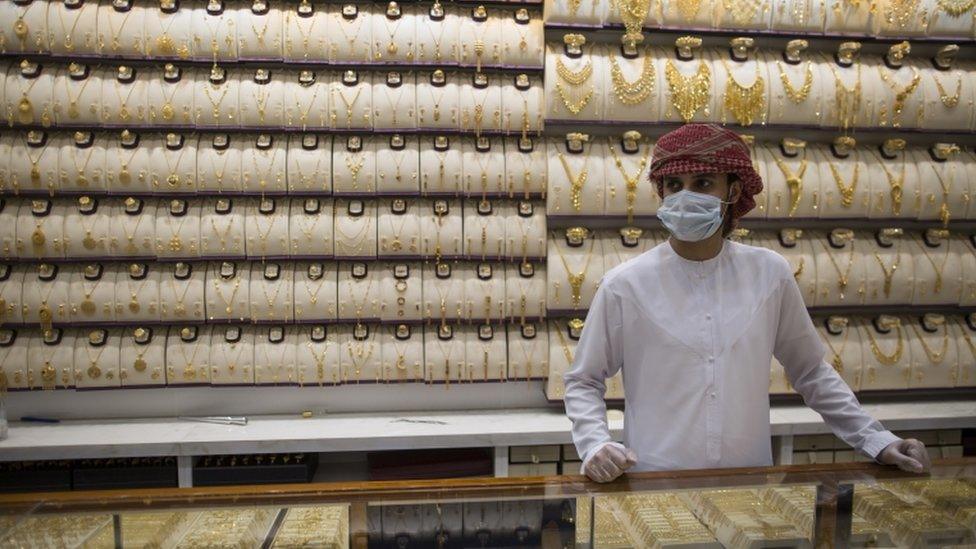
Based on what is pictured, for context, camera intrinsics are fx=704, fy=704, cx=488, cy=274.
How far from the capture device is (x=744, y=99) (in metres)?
3.35

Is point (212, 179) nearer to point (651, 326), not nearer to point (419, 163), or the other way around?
point (419, 163)

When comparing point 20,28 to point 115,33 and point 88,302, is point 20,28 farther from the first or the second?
point 88,302

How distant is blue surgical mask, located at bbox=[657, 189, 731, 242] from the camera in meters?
1.59

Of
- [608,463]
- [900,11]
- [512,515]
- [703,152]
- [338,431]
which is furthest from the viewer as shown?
[900,11]

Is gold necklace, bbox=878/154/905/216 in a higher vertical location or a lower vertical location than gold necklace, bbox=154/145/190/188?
lower

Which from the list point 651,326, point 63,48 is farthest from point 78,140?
point 651,326

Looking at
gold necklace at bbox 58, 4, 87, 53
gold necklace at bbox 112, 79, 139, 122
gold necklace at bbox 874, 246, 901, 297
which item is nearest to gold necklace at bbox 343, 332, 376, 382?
gold necklace at bbox 112, 79, 139, 122

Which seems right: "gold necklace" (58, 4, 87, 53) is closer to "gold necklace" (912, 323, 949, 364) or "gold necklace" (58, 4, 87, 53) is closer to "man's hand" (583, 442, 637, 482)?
"man's hand" (583, 442, 637, 482)

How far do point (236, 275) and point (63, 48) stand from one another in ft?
4.16

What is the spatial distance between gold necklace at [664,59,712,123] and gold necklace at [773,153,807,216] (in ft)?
1.60

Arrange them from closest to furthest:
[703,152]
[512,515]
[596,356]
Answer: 1. [512,515]
2. [703,152]
3. [596,356]

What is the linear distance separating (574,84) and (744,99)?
823 mm

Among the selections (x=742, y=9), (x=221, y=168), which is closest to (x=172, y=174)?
(x=221, y=168)

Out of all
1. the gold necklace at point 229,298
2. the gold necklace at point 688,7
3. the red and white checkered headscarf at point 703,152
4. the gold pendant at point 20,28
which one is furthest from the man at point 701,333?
the gold pendant at point 20,28
